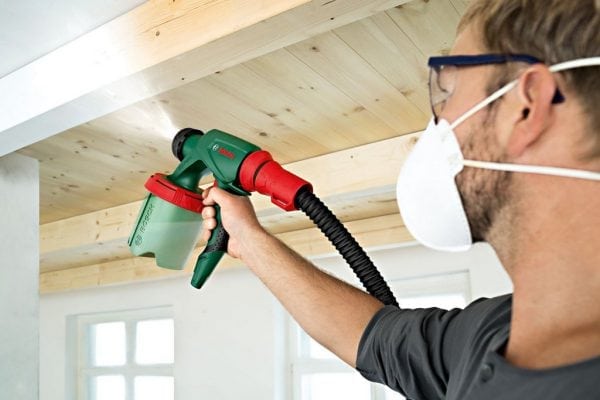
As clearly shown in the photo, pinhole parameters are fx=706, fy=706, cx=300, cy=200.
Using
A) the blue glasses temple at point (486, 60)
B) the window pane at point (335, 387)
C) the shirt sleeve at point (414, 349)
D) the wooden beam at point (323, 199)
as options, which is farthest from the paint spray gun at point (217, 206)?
the window pane at point (335, 387)

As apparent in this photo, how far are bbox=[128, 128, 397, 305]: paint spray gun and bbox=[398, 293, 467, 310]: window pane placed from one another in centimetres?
251

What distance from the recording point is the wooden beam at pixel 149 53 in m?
1.36

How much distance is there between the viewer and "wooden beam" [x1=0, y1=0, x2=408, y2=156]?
4.46 feet

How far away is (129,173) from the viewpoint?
302 cm

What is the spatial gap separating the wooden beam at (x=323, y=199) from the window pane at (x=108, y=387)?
36.9 inches

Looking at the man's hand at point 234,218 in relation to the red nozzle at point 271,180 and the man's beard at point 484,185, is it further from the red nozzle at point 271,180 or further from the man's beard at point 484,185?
the man's beard at point 484,185

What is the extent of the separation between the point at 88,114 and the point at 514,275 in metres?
1.29

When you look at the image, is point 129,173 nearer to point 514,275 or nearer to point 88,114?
point 88,114

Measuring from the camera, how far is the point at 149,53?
1.56 meters

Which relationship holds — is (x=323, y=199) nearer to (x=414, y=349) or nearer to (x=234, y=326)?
(x=234, y=326)

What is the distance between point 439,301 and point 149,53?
2.59 meters

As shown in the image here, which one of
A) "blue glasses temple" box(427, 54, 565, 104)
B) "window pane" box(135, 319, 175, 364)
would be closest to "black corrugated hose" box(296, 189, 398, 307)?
"blue glasses temple" box(427, 54, 565, 104)

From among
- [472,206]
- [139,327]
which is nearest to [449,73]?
[472,206]

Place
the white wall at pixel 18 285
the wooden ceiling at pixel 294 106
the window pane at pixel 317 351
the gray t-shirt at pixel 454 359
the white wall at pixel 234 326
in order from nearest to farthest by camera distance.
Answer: the gray t-shirt at pixel 454 359
the wooden ceiling at pixel 294 106
the white wall at pixel 18 285
the white wall at pixel 234 326
the window pane at pixel 317 351
